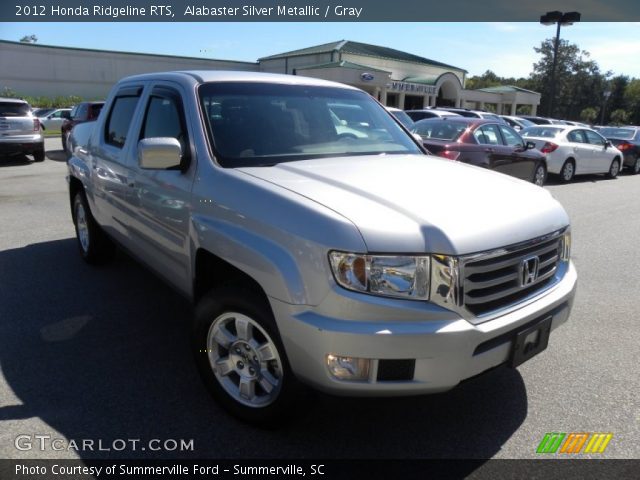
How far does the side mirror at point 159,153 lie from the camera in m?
2.95

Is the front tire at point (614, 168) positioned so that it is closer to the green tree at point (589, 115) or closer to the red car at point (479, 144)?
the red car at point (479, 144)

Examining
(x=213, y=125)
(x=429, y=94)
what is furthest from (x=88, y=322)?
(x=429, y=94)

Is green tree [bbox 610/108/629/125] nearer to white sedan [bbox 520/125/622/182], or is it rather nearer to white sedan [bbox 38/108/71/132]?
white sedan [bbox 520/125/622/182]

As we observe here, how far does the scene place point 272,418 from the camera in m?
2.68

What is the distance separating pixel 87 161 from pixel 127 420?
3085mm

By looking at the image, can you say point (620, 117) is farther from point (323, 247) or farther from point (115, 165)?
point (323, 247)

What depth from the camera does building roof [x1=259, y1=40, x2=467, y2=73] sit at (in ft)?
152

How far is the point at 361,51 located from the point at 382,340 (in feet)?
159

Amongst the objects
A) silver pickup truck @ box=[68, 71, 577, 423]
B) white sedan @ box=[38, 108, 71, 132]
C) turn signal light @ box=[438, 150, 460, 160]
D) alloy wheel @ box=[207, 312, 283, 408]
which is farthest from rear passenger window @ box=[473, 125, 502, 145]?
white sedan @ box=[38, 108, 71, 132]

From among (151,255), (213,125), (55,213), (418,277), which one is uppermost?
(213,125)

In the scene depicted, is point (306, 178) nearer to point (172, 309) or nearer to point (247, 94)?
point (247, 94)

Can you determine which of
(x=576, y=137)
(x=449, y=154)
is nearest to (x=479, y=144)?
(x=449, y=154)
